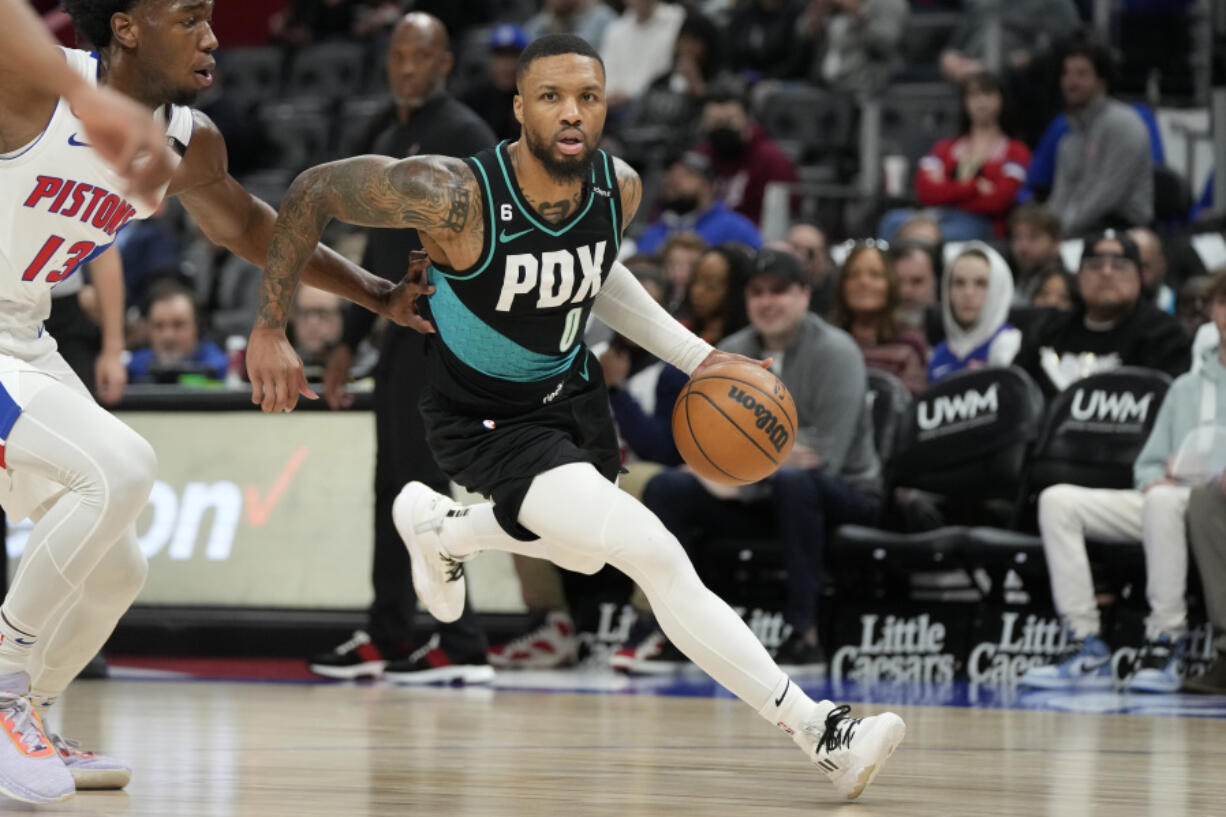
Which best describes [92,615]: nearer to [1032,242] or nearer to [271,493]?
[271,493]

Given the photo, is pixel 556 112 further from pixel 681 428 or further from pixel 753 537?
pixel 753 537

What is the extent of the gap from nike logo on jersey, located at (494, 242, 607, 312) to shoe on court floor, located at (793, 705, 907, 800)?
129 cm

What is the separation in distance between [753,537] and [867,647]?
71cm

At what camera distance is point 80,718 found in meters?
6.34

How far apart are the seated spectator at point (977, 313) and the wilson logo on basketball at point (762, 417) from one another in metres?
4.07

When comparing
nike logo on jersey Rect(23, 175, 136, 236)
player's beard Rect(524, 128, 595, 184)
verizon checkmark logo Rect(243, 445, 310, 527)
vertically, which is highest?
player's beard Rect(524, 128, 595, 184)

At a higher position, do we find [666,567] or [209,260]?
[209,260]

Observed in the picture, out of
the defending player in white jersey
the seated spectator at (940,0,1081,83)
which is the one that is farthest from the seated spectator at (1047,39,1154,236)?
the defending player in white jersey

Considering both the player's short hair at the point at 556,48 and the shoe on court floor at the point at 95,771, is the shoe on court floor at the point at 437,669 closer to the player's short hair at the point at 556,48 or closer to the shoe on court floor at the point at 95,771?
the shoe on court floor at the point at 95,771

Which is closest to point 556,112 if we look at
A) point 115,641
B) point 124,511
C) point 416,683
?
point 124,511

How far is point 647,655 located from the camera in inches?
328

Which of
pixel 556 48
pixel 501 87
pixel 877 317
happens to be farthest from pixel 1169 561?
pixel 501 87

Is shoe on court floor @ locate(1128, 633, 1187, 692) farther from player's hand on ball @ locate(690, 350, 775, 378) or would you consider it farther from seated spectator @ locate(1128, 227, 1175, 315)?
player's hand on ball @ locate(690, 350, 775, 378)

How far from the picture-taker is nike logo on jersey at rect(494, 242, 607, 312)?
4707 millimetres
